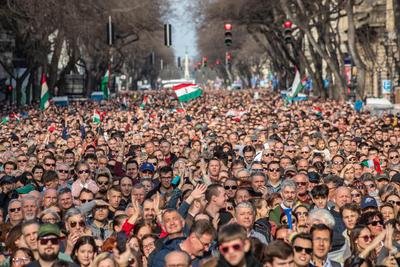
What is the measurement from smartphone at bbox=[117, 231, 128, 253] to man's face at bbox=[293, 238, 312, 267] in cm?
127

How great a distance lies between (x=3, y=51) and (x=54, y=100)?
9521 mm

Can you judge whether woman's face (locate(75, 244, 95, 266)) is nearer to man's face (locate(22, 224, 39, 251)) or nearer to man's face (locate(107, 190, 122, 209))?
man's face (locate(22, 224, 39, 251))

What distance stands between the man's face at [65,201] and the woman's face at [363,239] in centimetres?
354

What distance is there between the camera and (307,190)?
12125mm

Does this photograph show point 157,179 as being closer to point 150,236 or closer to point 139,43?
point 150,236

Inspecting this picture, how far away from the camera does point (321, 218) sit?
9.14 m

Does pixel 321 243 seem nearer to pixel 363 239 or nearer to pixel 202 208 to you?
pixel 363 239

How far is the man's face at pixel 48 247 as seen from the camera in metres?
8.29

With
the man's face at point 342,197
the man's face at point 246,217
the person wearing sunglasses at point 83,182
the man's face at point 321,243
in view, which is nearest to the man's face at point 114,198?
the person wearing sunglasses at point 83,182

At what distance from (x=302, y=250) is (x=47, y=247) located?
5.95ft

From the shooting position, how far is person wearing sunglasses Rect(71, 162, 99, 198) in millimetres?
13289

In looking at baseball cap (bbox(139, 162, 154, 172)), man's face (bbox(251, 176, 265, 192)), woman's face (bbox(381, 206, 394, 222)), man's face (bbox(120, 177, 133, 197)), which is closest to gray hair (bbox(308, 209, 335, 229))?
woman's face (bbox(381, 206, 394, 222))

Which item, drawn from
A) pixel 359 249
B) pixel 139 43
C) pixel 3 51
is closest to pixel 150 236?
pixel 359 249

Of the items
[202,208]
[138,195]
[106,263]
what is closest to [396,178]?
[138,195]
